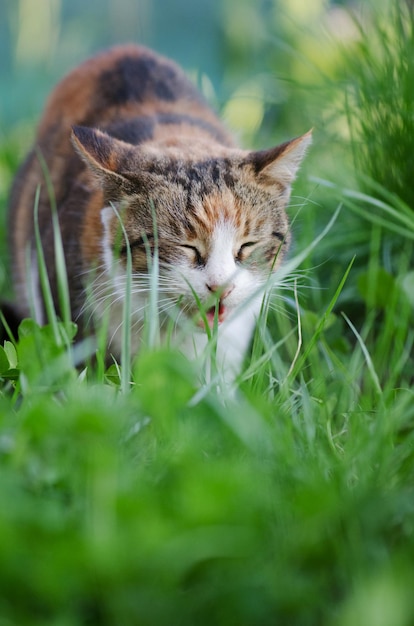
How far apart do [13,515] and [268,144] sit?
92.5 inches

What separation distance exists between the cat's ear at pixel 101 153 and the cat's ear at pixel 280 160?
11.4 inches

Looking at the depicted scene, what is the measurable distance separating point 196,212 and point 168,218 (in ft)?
0.20

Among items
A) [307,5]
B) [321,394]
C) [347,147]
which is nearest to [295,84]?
[347,147]

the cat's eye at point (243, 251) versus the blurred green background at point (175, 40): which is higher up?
the blurred green background at point (175, 40)

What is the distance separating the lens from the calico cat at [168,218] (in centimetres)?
152

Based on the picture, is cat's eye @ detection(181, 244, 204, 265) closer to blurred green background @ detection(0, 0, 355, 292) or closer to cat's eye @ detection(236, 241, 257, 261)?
cat's eye @ detection(236, 241, 257, 261)

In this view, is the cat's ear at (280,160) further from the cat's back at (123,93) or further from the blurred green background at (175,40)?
the blurred green background at (175,40)

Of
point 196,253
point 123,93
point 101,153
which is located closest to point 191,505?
point 196,253

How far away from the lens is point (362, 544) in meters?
0.85

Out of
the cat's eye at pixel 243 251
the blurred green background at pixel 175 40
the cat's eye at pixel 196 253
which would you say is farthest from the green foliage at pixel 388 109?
the blurred green background at pixel 175 40

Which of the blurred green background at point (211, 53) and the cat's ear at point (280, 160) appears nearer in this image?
the cat's ear at point (280, 160)

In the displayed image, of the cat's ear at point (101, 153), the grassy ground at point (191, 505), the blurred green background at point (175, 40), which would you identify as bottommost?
the grassy ground at point (191, 505)

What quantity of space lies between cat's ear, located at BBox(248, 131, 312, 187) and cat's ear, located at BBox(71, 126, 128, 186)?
0.95 ft

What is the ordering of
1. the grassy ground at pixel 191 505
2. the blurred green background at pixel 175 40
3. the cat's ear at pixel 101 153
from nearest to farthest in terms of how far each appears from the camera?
the grassy ground at pixel 191 505, the cat's ear at pixel 101 153, the blurred green background at pixel 175 40
